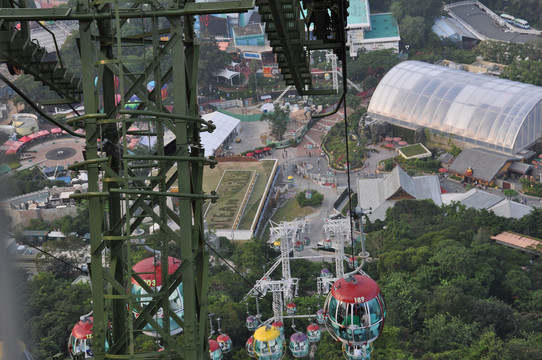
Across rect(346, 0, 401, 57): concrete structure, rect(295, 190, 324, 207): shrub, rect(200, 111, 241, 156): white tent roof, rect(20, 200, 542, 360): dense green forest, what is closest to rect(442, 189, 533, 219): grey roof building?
rect(20, 200, 542, 360): dense green forest

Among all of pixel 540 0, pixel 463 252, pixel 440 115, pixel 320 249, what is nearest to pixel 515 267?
pixel 463 252

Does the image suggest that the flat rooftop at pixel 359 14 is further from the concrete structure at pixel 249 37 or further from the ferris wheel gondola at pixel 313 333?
the ferris wheel gondola at pixel 313 333

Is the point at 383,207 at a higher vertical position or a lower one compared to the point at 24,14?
lower

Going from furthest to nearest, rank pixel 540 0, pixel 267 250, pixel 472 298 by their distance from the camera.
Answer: pixel 540 0
pixel 267 250
pixel 472 298

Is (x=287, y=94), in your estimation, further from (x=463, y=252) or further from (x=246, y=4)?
(x=246, y=4)

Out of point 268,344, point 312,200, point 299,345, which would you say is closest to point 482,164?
point 312,200

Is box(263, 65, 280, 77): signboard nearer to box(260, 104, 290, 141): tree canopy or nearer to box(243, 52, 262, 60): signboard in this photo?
box(243, 52, 262, 60): signboard

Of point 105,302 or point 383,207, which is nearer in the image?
point 105,302

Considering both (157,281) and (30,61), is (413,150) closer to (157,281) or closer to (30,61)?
(157,281)
